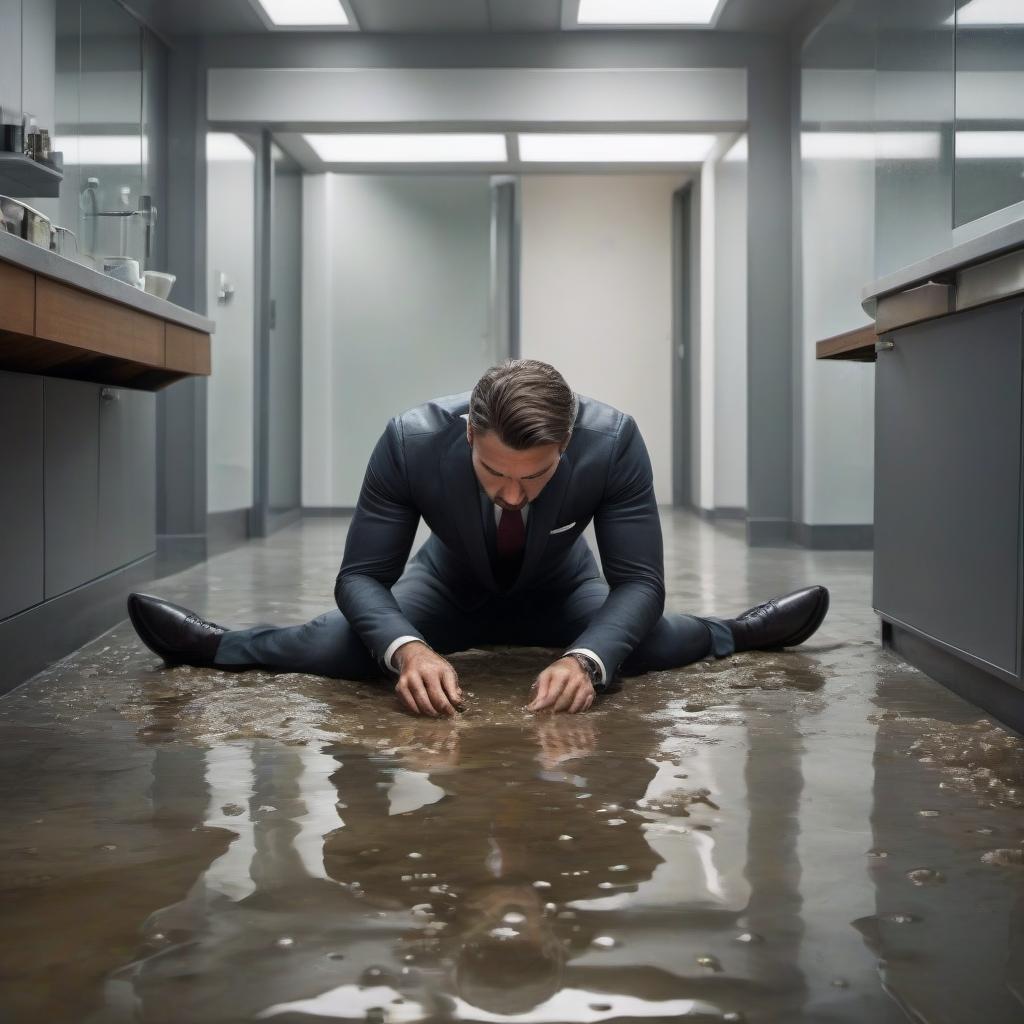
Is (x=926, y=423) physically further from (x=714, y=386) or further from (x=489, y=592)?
(x=714, y=386)

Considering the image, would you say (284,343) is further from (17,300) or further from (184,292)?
(17,300)

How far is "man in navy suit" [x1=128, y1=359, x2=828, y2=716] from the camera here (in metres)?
2.22

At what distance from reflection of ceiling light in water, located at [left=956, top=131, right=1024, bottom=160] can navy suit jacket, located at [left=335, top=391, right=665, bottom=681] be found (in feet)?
3.80

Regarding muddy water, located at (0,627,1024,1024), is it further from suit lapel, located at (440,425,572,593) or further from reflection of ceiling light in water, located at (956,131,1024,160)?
reflection of ceiling light in water, located at (956,131,1024,160)

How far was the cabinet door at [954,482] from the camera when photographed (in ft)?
7.50

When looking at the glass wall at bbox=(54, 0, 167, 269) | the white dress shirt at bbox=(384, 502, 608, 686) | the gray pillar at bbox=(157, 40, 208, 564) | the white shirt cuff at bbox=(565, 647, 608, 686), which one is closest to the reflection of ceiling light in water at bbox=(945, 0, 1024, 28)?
the white dress shirt at bbox=(384, 502, 608, 686)

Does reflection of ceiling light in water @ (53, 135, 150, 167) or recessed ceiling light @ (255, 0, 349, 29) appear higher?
recessed ceiling light @ (255, 0, 349, 29)

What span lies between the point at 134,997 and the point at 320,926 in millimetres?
220

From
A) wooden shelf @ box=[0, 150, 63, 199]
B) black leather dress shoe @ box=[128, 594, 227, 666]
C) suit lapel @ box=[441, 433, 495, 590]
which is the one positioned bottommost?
black leather dress shoe @ box=[128, 594, 227, 666]

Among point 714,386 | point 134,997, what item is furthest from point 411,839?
point 714,386

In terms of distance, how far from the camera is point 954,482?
8.43 feet

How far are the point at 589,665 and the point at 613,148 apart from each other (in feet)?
19.3

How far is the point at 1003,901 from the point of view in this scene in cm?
141

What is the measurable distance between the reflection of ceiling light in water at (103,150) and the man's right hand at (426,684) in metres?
3.20
